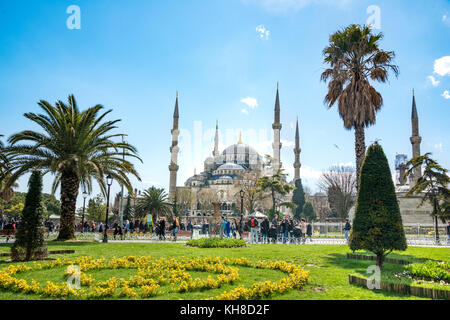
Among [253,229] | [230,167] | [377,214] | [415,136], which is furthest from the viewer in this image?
[230,167]

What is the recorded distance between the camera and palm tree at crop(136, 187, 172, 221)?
33.8 m

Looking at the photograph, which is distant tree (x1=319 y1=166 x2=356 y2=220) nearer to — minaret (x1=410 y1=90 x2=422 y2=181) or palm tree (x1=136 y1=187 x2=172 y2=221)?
minaret (x1=410 y1=90 x2=422 y2=181)

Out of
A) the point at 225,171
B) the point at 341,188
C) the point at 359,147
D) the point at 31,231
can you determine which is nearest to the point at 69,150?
the point at 31,231

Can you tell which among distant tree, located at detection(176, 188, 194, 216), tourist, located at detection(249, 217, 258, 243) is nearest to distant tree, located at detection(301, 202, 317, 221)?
tourist, located at detection(249, 217, 258, 243)

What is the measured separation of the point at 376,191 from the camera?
795 cm

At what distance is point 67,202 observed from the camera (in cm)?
1650

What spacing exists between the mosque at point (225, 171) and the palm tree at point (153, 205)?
47.5 ft

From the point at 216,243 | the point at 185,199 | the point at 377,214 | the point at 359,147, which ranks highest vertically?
the point at 359,147

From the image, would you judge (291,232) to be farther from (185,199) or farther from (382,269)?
(185,199)

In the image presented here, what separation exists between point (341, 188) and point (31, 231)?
37.3 m

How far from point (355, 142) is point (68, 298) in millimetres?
13447

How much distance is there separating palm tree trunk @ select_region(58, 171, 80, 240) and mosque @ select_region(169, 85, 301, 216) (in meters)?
30.6
